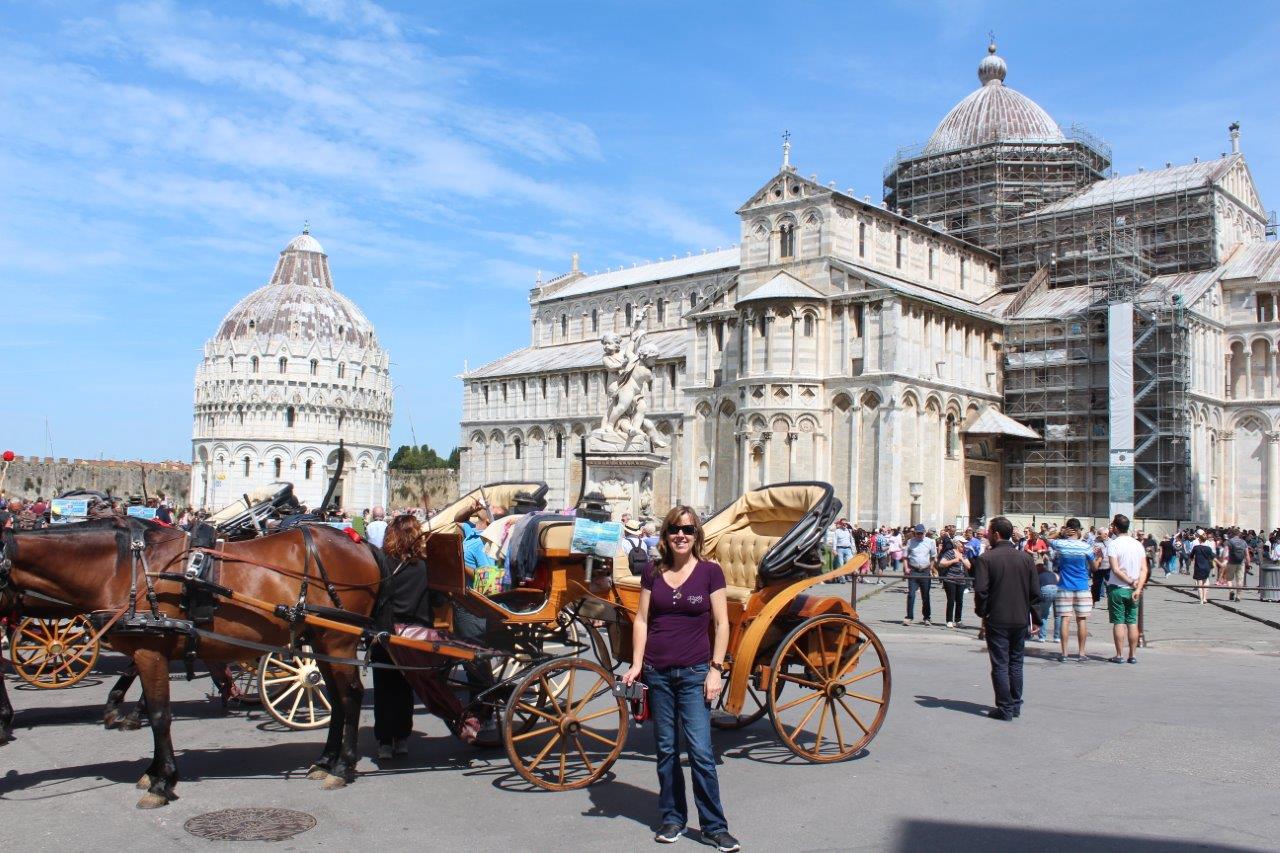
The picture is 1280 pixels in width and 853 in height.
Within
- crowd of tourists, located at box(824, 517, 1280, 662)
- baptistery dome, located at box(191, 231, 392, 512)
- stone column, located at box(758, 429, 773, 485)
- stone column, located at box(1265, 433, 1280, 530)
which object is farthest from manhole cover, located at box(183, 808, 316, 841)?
baptistery dome, located at box(191, 231, 392, 512)

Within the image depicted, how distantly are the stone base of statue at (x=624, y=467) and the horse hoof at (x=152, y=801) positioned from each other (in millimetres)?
17726

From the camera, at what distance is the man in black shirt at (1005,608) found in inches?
392

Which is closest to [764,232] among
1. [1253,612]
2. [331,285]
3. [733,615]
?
[1253,612]

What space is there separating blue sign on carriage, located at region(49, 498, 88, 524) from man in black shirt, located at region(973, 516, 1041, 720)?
41.4 feet

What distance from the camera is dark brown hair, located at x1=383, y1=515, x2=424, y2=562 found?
26.4 feet

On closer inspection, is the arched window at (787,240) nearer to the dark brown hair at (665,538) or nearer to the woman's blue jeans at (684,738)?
the dark brown hair at (665,538)

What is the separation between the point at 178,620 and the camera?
718 cm

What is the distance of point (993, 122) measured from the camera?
175 feet

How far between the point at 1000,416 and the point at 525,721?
131 feet

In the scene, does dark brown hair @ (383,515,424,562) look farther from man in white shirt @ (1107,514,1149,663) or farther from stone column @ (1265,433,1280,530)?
stone column @ (1265,433,1280,530)

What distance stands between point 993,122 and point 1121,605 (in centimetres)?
4503

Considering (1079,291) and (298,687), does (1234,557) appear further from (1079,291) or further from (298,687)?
(298,687)

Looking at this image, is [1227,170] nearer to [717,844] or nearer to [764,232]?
[764,232]

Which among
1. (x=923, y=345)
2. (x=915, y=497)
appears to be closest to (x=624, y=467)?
(x=915, y=497)
